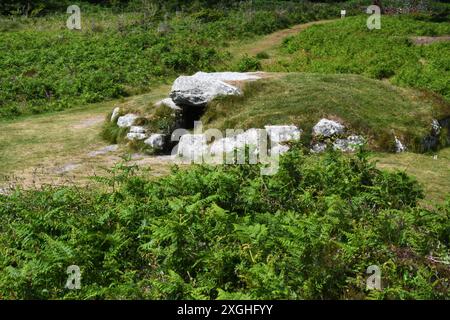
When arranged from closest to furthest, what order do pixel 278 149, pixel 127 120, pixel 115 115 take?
pixel 278 149 → pixel 127 120 → pixel 115 115

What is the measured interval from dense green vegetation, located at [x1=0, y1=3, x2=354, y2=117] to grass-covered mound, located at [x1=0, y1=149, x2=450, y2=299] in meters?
13.6

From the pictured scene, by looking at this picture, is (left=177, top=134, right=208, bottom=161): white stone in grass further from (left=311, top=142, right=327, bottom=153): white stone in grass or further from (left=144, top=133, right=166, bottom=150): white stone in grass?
(left=311, top=142, right=327, bottom=153): white stone in grass

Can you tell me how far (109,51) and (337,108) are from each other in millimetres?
16865

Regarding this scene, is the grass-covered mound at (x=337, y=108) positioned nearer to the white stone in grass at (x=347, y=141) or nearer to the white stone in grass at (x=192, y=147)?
the white stone in grass at (x=347, y=141)

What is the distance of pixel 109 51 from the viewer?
28188 millimetres

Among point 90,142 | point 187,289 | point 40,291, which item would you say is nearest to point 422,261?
point 187,289

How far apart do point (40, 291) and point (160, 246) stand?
165 cm

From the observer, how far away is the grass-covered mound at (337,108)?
1458cm

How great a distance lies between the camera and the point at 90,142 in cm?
1641

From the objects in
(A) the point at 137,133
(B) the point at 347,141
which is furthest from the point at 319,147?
(A) the point at 137,133

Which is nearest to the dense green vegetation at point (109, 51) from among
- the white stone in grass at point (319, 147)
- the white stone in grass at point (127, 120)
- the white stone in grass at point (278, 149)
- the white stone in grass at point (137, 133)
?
the white stone in grass at point (127, 120)

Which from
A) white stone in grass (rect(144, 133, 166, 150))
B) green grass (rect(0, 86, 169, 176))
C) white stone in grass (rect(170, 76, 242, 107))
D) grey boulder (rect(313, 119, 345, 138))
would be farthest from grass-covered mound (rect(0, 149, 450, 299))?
white stone in grass (rect(170, 76, 242, 107))

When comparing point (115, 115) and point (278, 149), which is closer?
point (278, 149)

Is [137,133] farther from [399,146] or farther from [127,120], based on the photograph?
[399,146]
